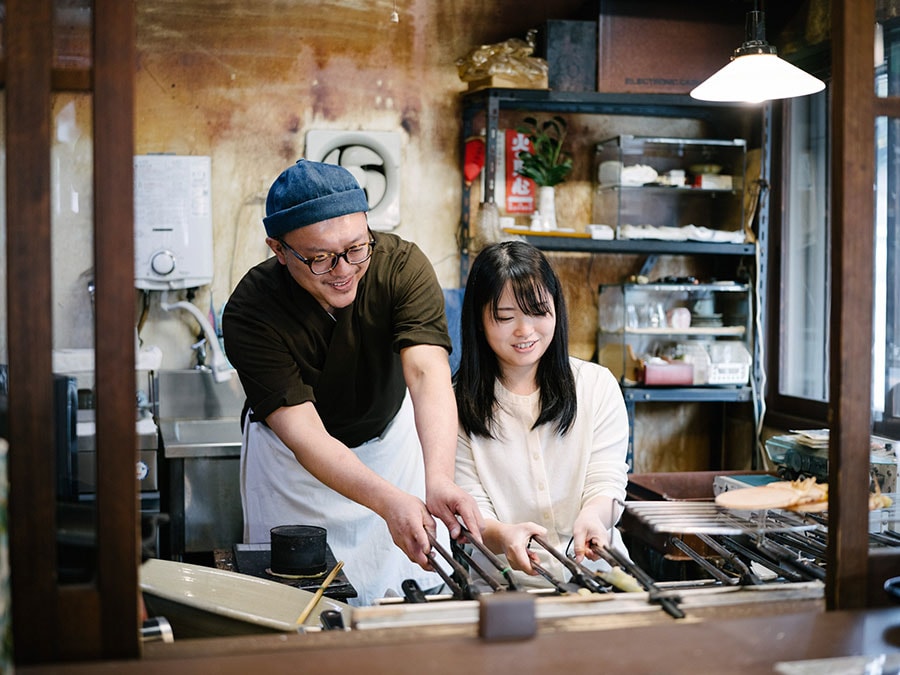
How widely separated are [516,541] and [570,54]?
99.6 inches

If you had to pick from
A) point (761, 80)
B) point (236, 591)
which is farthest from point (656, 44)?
point (236, 591)

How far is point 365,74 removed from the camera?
3.99 m

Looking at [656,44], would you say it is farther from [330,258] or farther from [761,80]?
[330,258]

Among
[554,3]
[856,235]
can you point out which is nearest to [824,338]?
[554,3]

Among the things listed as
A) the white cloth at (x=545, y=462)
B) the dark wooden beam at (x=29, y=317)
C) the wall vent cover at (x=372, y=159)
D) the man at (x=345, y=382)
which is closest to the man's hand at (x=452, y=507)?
the man at (x=345, y=382)

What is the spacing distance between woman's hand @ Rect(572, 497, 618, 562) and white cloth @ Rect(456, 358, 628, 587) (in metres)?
0.07

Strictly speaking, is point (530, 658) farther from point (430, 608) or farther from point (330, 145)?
point (330, 145)

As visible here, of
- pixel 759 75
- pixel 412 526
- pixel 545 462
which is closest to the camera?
pixel 412 526

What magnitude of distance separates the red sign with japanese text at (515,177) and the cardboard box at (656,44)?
0.44m

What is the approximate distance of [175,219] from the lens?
3.81 m

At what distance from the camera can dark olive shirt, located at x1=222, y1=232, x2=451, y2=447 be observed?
231 cm

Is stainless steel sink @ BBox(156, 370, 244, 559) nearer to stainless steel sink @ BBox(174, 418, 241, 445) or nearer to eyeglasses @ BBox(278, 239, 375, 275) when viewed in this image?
stainless steel sink @ BBox(174, 418, 241, 445)

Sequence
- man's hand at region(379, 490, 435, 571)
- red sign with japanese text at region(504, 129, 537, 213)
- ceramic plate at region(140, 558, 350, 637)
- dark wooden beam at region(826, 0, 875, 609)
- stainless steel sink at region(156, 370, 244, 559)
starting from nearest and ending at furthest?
1. dark wooden beam at region(826, 0, 875, 609)
2. ceramic plate at region(140, 558, 350, 637)
3. man's hand at region(379, 490, 435, 571)
4. stainless steel sink at region(156, 370, 244, 559)
5. red sign with japanese text at region(504, 129, 537, 213)

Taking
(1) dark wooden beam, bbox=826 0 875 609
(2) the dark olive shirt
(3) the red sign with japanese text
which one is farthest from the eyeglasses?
(3) the red sign with japanese text
